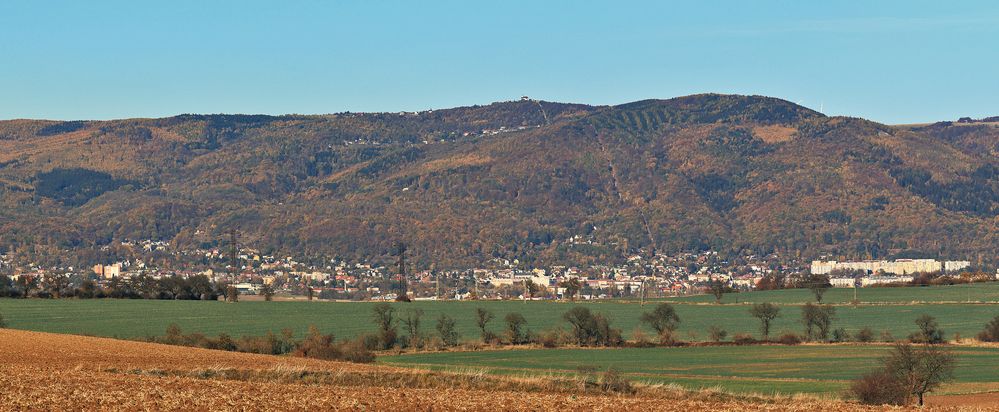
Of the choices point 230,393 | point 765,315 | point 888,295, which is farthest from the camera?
point 888,295

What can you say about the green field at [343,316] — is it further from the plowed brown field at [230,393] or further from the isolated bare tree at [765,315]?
the plowed brown field at [230,393]

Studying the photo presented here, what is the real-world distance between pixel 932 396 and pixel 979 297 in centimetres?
8039

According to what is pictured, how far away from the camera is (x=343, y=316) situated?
119812 millimetres

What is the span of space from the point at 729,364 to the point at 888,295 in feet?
234

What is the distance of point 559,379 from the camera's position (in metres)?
48.1

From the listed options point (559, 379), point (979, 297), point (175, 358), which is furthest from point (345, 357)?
point (979, 297)

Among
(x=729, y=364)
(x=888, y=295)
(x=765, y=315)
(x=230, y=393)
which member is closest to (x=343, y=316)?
(x=765, y=315)

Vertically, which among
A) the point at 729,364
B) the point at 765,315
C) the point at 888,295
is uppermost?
the point at 888,295

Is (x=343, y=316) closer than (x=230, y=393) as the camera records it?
No

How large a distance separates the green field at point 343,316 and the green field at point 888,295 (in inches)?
109

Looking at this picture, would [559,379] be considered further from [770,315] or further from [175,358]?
[770,315]

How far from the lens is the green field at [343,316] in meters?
100

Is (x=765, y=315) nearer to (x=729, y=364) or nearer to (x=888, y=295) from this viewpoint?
(x=729, y=364)

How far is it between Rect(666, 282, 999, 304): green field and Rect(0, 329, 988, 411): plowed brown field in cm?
9438
